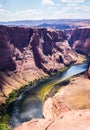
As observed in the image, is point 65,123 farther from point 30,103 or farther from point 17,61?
point 17,61

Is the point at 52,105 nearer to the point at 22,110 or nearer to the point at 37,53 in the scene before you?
the point at 22,110

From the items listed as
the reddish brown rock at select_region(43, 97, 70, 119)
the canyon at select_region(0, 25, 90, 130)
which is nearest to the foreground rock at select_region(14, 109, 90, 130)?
the canyon at select_region(0, 25, 90, 130)

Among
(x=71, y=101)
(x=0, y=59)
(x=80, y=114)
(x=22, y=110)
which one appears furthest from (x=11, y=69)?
(x=80, y=114)

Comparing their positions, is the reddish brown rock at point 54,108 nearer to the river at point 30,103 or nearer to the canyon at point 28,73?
the canyon at point 28,73

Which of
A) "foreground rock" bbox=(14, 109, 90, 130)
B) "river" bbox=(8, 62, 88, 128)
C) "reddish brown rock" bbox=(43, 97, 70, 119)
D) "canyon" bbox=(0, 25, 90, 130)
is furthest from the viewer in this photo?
"river" bbox=(8, 62, 88, 128)

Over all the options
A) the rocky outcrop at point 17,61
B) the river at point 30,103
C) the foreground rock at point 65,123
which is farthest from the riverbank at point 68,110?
the rocky outcrop at point 17,61

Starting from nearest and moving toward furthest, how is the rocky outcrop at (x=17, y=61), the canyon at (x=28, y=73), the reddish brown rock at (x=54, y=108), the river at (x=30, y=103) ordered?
1. the reddish brown rock at (x=54, y=108)
2. the canyon at (x=28, y=73)
3. the river at (x=30, y=103)
4. the rocky outcrop at (x=17, y=61)

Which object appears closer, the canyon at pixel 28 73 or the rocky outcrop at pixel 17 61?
the canyon at pixel 28 73

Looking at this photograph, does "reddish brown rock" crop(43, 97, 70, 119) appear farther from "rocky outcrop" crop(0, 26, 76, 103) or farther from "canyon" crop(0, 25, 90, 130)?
"rocky outcrop" crop(0, 26, 76, 103)

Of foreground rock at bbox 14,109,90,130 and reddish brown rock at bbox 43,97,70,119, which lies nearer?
foreground rock at bbox 14,109,90,130
